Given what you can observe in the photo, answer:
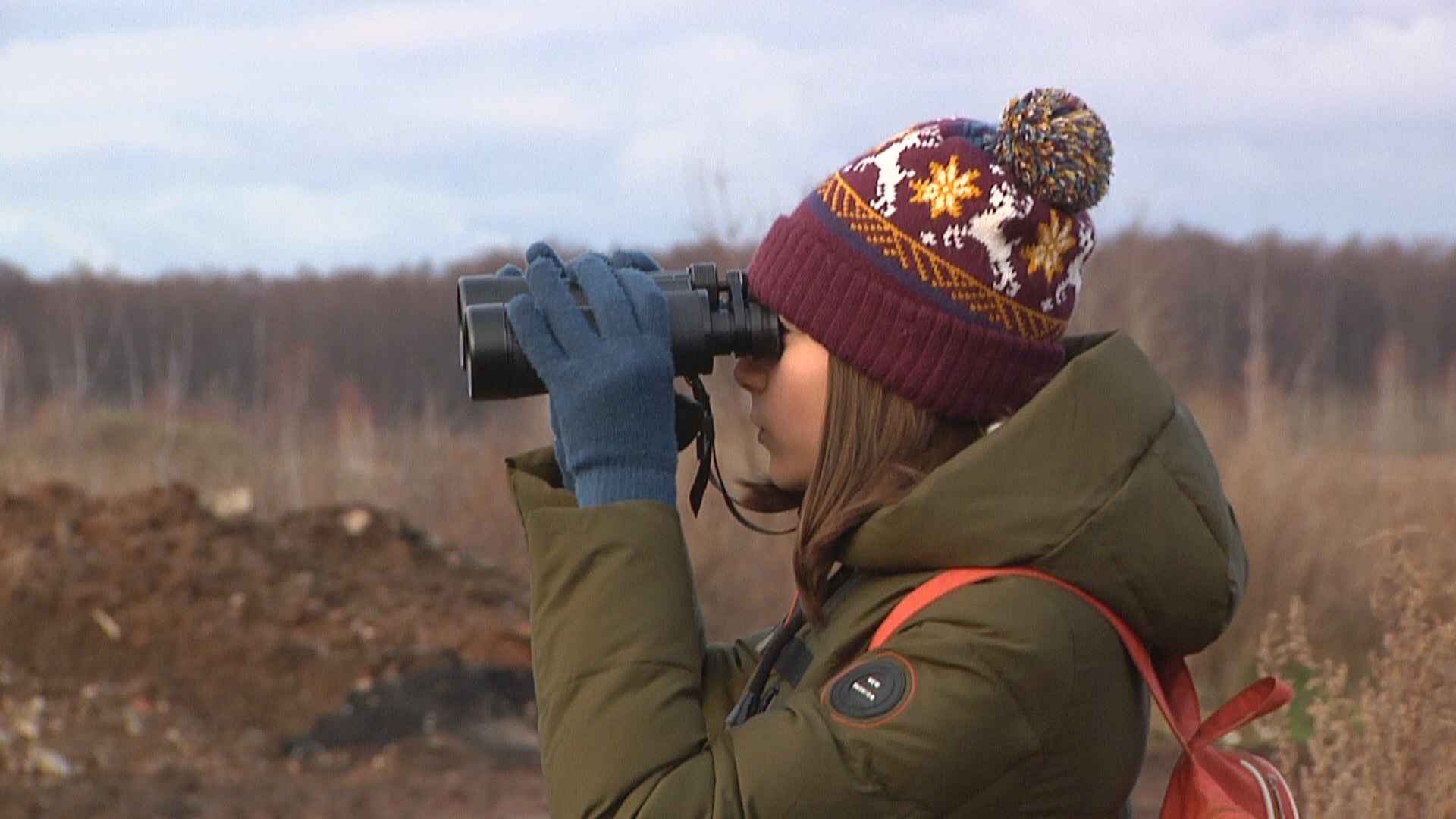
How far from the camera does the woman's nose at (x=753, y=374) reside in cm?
173

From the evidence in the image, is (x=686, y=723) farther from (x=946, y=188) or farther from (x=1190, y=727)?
(x=946, y=188)

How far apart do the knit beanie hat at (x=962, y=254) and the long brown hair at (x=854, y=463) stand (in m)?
0.02

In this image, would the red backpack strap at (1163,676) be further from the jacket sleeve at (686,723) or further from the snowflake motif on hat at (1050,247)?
the snowflake motif on hat at (1050,247)

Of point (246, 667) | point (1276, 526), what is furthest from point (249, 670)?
point (1276, 526)

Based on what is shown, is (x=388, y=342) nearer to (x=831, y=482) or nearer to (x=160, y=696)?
(x=160, y=696)

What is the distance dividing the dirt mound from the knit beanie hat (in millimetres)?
4493

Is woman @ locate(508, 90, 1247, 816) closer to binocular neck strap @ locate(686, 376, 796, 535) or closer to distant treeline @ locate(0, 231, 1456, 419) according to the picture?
binocular neck strap @ locate(686, 376, 796, 535)

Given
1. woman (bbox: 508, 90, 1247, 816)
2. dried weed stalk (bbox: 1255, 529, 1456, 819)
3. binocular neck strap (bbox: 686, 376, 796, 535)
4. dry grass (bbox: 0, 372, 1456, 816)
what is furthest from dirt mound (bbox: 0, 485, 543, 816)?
woman (bbox: 508, 90, 1247, 816)

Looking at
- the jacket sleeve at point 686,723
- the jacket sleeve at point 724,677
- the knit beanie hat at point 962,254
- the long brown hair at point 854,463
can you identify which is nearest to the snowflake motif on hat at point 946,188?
the knit beanie hat at point 962,254

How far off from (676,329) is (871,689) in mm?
469

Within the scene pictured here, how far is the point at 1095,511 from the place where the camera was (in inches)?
57.2

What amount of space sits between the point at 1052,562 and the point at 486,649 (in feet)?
19.7

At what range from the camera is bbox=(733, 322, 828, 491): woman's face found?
5.46 feet

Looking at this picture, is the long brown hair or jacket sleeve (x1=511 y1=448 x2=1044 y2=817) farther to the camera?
the long brown hair
